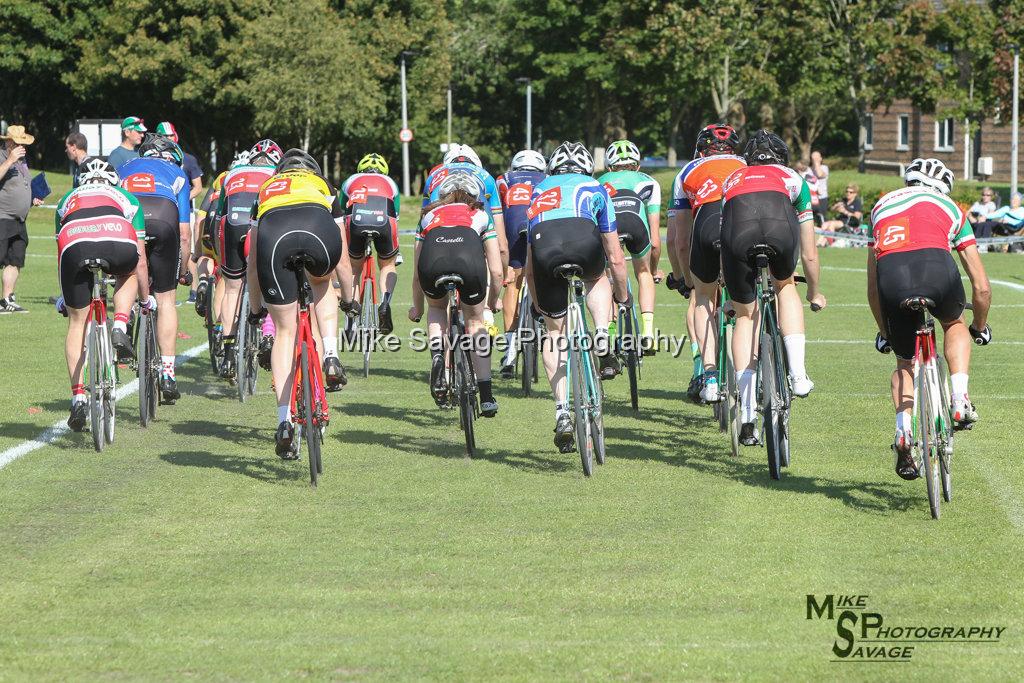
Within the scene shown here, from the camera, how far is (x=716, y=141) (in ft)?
39.3

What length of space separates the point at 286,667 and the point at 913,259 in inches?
167

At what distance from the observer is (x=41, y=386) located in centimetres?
1415

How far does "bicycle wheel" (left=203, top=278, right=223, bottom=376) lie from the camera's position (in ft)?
47.3

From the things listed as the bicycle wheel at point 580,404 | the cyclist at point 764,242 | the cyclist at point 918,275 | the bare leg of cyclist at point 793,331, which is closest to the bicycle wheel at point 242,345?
the bicycle wheel at point 580,404

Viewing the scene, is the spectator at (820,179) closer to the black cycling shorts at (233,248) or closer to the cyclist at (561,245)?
the black cycling shorts at (233,248)

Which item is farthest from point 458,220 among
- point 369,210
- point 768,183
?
point 369,210

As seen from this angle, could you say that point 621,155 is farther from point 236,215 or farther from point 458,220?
point 458,220

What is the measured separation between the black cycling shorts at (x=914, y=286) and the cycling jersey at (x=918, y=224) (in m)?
0.06

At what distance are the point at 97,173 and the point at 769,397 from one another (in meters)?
4.89

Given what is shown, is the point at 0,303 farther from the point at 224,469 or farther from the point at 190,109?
the point at 190,109

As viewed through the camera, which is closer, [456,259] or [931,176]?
[931,176]

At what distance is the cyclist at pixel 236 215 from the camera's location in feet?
43.3

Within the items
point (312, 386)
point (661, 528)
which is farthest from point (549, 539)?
point (312, 386)

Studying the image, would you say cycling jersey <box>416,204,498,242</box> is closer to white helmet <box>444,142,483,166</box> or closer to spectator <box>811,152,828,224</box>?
white helmet <box>444,142,483,166</box>
